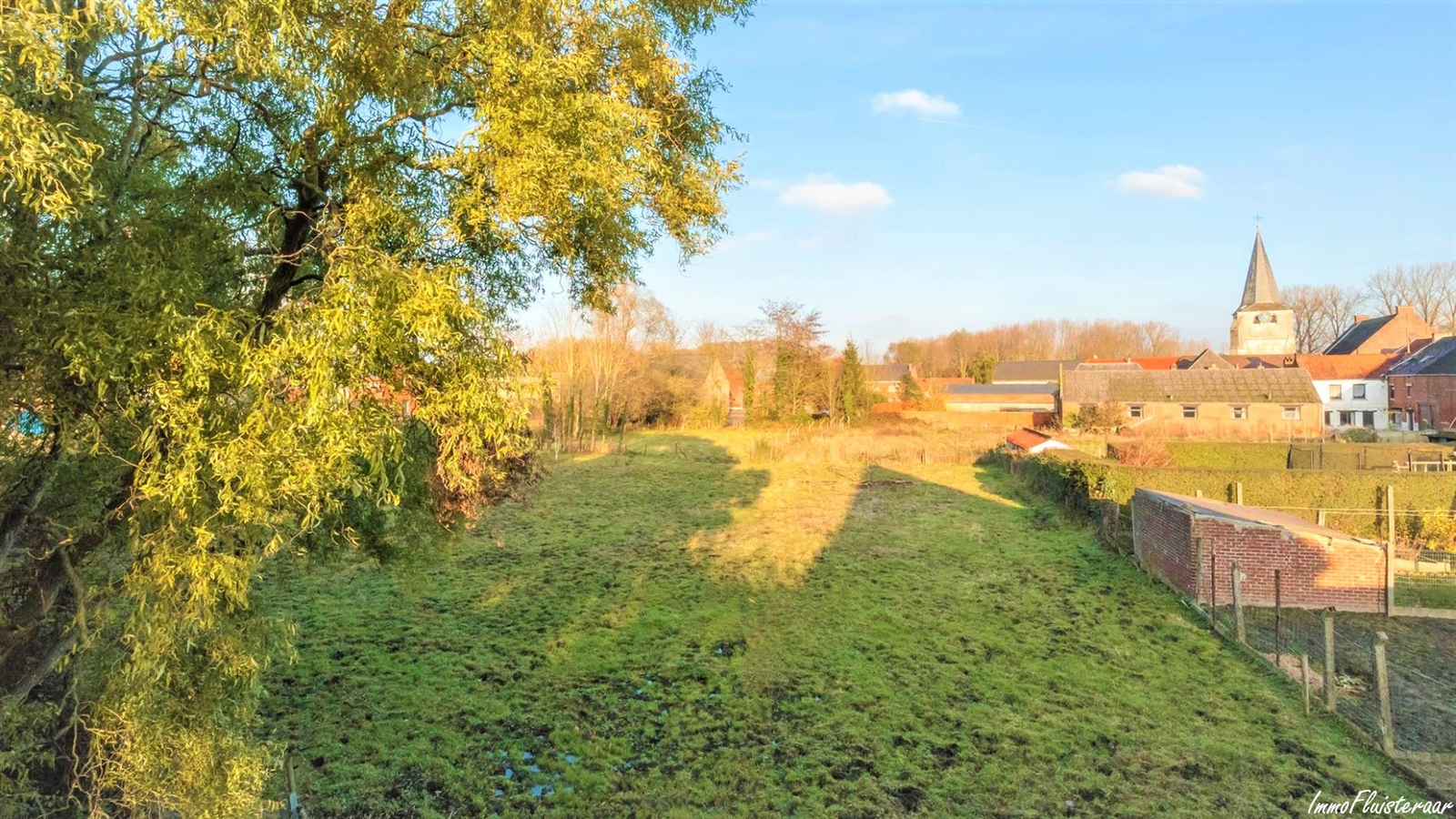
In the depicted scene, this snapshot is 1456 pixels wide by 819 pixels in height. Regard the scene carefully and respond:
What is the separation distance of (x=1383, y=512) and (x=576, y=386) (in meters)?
24.1

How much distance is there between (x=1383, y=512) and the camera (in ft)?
51.2

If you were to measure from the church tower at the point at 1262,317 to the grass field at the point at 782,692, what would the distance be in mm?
57821

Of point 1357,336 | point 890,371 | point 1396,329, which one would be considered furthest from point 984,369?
point 1396,329

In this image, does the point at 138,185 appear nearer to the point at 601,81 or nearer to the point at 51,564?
the point at 51,564

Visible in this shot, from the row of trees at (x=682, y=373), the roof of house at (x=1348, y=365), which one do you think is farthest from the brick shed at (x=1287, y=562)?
the roof of house at (x=1348, y=365)

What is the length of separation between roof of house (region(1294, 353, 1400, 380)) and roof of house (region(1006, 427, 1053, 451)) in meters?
25.6

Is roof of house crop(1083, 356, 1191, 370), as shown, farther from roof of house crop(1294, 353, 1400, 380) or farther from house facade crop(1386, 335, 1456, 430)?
house facade crop(1386, 335, 1456, 430)

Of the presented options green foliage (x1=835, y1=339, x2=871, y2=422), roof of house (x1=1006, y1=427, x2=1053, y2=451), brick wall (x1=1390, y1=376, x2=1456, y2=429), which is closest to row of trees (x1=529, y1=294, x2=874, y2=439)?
green foliage (x1=835, y1=339, x2=871, y2=422)

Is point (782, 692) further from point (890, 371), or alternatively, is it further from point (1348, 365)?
point (890, 371)

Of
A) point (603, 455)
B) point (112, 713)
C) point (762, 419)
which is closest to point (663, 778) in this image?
point (112, 713)

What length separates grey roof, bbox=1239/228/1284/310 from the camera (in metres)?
58.1

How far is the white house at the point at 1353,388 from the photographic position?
41.6m

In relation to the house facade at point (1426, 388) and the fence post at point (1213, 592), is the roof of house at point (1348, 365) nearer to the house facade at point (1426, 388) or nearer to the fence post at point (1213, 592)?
the house facade at point (1426, 388)

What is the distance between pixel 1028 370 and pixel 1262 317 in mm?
18358
